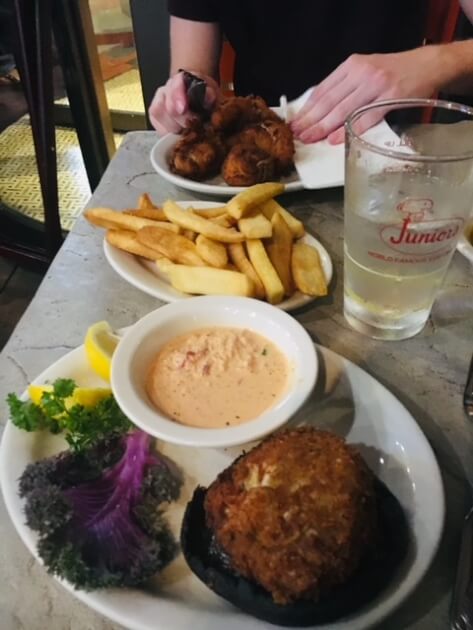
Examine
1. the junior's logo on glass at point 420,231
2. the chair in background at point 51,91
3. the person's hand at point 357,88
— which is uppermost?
the junior's logo on glass at point 420,231

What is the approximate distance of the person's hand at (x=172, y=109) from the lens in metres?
1.62

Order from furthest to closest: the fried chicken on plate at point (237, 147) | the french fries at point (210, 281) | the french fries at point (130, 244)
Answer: the fried chicken on plate at point (237, 147) < the french fries at point (130, 244) < the french fries at point (210, 281)

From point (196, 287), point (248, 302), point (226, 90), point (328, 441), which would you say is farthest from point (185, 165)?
point (226, 90)

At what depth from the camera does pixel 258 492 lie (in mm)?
701

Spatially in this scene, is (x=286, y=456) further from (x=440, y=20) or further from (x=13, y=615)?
(x=440, y=20)

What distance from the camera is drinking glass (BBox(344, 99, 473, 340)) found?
943mm

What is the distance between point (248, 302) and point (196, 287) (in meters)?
0.14

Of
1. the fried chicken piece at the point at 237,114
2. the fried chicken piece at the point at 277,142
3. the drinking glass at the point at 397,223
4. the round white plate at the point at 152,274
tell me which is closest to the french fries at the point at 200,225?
the round white plate at the point at 152,274

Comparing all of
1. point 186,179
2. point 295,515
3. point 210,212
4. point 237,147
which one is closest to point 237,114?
point 237,147

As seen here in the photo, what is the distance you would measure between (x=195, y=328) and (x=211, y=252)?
19 cm

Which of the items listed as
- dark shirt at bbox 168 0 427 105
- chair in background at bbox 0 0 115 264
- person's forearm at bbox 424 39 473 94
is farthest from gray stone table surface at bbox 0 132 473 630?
dark shirt at bbox 168 0 427 105

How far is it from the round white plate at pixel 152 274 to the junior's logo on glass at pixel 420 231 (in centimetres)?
22

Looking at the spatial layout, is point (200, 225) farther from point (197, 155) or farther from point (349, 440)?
point (349, 440)

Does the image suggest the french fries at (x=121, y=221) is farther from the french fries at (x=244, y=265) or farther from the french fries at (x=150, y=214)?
the french fries at (x=244, y=265)
